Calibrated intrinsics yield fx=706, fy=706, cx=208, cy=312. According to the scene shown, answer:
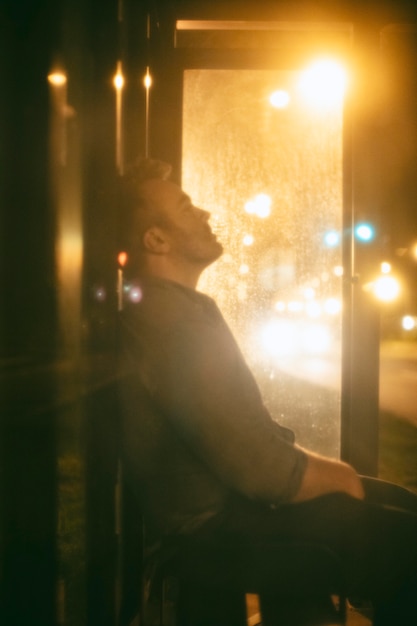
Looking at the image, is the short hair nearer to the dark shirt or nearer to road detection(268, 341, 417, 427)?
the dark shirt

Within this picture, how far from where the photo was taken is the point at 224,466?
1.87m

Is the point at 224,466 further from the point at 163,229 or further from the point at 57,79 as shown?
the point at 57,79

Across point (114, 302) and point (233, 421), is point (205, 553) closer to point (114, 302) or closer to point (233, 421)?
point (233, 421)

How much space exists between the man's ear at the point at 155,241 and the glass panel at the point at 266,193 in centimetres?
115

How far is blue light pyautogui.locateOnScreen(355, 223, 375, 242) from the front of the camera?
10.6 ft

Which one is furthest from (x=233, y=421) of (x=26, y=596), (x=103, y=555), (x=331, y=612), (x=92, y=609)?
(x=26, y=596)

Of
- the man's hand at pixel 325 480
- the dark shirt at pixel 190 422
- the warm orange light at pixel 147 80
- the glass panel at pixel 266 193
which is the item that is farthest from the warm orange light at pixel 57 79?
the glass panel at pixel 266 193

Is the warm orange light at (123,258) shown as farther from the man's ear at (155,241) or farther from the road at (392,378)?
the road at (392,378)

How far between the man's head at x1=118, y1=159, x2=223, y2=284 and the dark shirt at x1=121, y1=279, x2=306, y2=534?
260 mm

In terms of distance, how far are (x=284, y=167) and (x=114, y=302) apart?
175 cm

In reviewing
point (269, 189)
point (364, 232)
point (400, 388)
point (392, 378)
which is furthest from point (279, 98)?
point (392, 378)

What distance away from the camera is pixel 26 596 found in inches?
95.7

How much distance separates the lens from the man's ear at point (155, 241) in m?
2.34

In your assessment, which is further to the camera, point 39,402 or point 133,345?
point 39,402
